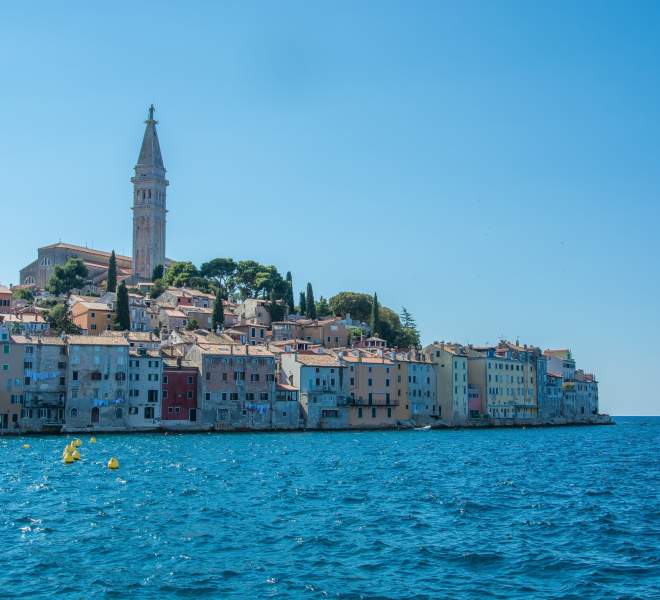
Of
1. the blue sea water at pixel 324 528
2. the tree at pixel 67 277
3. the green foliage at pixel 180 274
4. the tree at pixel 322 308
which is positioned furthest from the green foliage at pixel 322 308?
the blue sea water at pixel 324 528

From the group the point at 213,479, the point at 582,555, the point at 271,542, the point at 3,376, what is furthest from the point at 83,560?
the point at 3,376

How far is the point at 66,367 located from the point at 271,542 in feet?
154

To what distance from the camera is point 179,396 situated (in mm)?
70562

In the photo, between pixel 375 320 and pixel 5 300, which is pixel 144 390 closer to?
pixel 5 300

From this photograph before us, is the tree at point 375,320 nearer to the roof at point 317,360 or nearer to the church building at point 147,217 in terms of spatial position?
the roof at point 317,360

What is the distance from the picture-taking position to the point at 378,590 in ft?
61.5

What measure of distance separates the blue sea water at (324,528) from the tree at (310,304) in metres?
60.9

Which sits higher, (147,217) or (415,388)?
(147,217)

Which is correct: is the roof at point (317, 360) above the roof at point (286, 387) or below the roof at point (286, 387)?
above

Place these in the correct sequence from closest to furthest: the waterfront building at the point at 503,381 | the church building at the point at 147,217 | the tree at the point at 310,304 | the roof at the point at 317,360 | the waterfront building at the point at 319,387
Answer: the waterfront building at the point at 319,387 < the roof at the point at 317,360 < the waterfront building at the point at 503,381 < the tree at the point at 310,304 < the church building at the point at 147,217

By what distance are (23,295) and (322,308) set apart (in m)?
36.9

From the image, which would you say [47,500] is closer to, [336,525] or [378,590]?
[336,525]

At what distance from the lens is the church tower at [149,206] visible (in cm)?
12300

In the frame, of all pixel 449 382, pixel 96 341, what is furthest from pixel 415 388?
pixel 96 341
